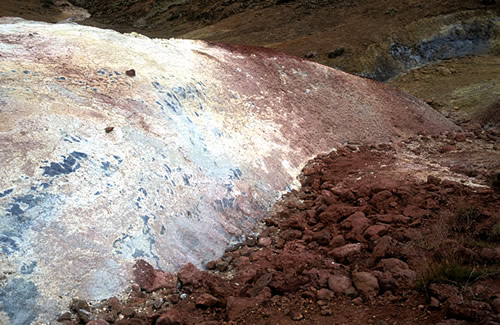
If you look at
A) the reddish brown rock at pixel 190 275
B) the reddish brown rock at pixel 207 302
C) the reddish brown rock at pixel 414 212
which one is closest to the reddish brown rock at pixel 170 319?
the reddish brown rock at pixel 207 302

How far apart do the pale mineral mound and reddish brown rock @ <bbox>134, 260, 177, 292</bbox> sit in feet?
0.32

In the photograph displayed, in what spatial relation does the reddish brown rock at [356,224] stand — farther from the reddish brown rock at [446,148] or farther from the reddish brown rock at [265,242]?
the reddish brown rock at [446,148]

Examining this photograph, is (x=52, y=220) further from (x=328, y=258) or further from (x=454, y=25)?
(x=454, y=25)

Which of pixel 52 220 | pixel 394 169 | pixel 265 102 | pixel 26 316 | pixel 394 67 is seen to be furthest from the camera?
pixel 394 67

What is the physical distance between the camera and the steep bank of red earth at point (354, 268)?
12.0 ft

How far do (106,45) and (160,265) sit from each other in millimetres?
4124

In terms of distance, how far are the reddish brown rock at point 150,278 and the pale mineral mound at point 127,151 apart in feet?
0.32

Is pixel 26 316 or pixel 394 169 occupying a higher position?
pixel 26 316

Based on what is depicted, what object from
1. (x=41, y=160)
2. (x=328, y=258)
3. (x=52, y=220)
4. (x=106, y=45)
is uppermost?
(x=106, y=45)

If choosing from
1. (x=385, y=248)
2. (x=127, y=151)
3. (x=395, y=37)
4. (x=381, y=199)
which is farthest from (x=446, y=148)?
(x=395, y=37)

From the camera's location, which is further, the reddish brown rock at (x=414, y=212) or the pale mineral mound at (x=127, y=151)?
the reddish brown rock at (x=414, y=212)

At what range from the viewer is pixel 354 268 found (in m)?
4.40

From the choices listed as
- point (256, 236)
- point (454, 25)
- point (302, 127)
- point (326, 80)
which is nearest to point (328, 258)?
point (256, 236)

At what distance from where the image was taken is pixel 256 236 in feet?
18.6
